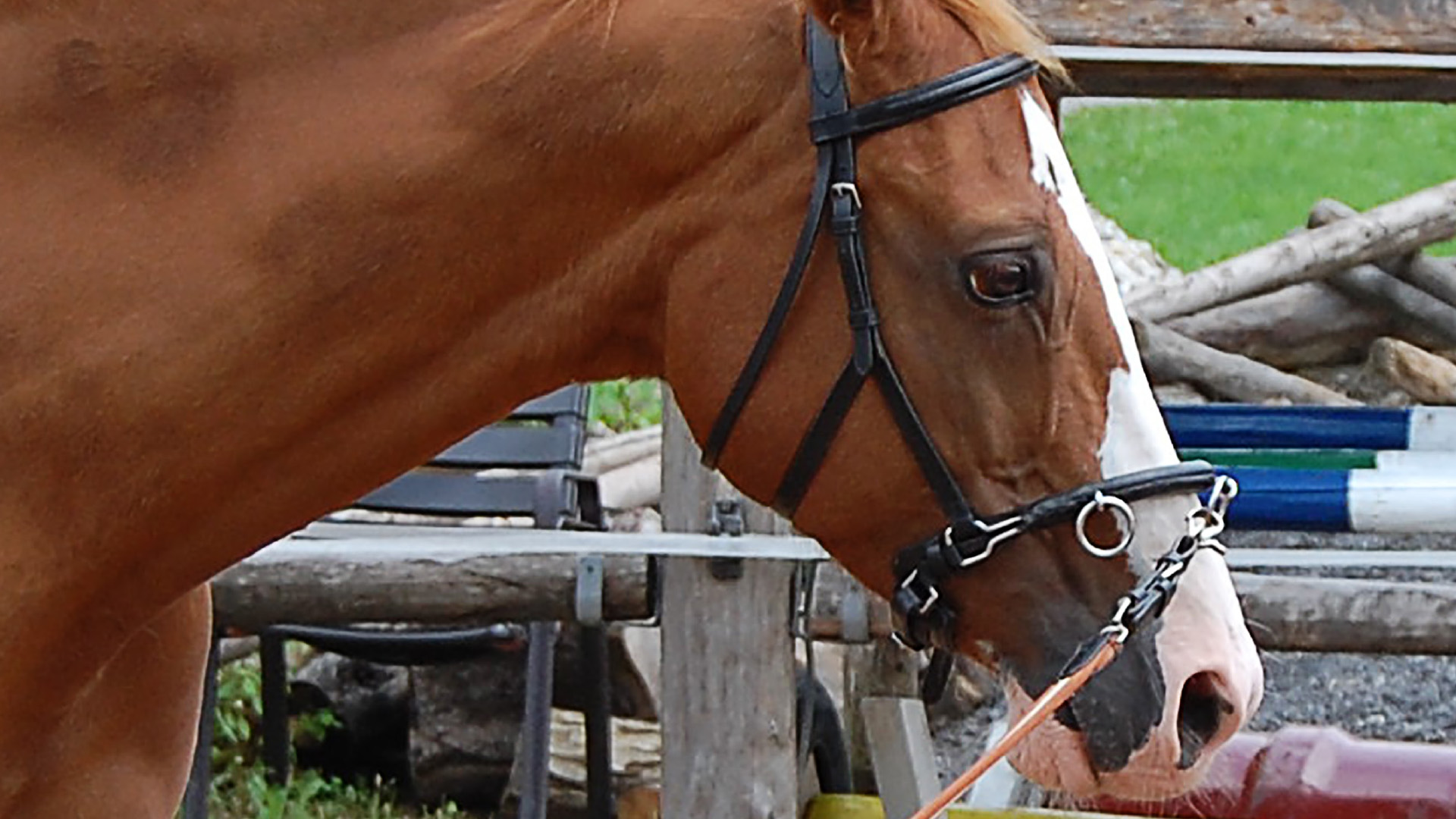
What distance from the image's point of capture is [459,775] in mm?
4977

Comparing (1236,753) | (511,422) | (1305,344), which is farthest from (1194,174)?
(1236,753)

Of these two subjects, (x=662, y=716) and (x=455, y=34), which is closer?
(x=455, y=34)

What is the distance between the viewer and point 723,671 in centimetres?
339

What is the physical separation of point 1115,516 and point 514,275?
2.05ft

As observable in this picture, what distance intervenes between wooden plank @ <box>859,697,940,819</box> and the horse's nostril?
5.00ft

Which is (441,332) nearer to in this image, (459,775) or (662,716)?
(662,716)

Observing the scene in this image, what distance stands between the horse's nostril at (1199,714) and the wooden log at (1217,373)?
4.39 meters

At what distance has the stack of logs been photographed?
630cm

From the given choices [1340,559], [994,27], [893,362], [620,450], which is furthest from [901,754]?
[620,450]

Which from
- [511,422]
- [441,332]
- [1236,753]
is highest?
[441,332]

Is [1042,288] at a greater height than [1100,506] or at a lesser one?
greater

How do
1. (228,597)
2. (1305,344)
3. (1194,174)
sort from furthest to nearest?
(1194,174), (1305,344), (228,597)

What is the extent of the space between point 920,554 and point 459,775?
10.7ft

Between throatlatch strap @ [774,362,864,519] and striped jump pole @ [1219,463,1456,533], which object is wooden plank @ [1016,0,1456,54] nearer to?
striped jump pole @ [1219,463,1456,533]
